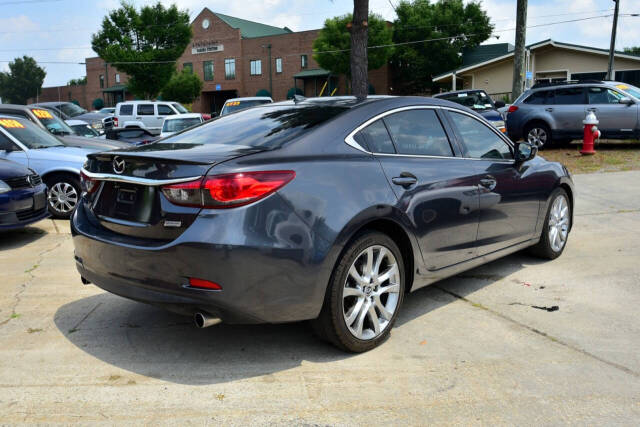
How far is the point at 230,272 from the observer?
3.07 metres

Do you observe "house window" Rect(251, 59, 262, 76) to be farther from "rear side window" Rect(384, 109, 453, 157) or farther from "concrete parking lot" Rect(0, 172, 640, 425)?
"rear side window" Rect(384, 109, 453, 157)

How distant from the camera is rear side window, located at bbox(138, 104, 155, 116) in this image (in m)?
26.2

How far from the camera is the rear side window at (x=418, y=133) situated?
13.4 feet

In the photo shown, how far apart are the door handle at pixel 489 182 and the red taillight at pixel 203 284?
2.41m

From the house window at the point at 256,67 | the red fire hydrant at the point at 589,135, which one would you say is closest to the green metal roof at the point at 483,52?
the house window at the point at 256,67

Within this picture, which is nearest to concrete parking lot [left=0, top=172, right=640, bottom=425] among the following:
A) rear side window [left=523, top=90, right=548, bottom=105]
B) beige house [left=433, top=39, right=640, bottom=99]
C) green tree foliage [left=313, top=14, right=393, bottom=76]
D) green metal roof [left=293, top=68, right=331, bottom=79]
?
rear side window [left=523, top=90, right=548, bottom=105]

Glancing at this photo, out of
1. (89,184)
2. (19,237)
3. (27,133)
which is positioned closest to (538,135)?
(27,133)

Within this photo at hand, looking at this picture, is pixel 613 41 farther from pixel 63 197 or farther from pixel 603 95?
pixel 63 197

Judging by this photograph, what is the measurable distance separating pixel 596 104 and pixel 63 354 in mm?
15395

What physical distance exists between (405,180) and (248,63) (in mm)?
56672

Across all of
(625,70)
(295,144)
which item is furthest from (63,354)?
(625,70)

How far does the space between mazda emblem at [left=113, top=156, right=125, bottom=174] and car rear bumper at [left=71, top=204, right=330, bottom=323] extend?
0.44m

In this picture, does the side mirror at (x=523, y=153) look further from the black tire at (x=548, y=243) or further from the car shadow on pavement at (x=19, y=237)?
the car shadow on pavement at (x=19, y=237)

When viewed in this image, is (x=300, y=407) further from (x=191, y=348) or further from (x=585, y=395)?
(x=585, y=395)
